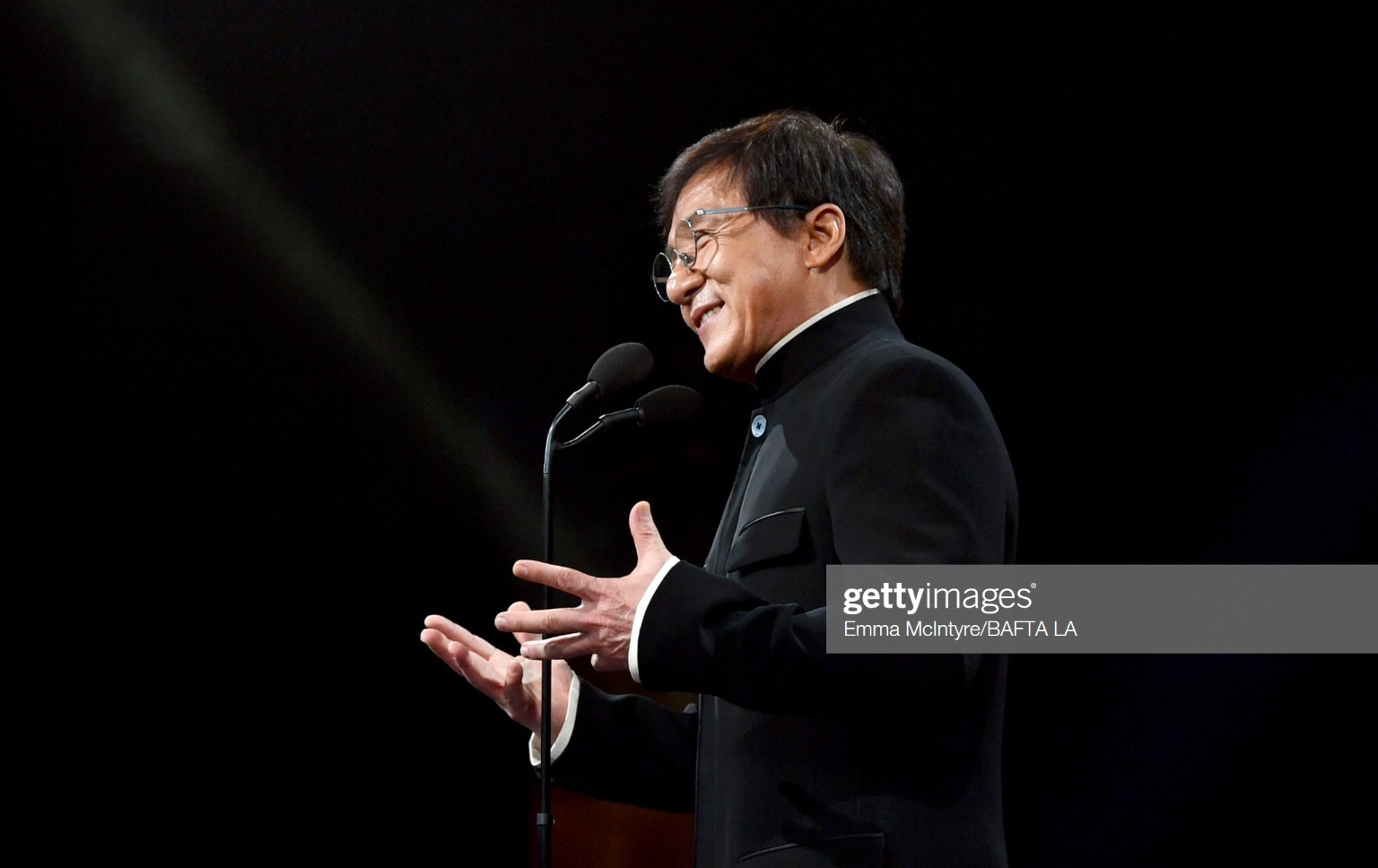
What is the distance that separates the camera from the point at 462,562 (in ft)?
10.3

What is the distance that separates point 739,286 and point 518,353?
5.27ft

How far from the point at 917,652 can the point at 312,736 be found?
2.03 metres

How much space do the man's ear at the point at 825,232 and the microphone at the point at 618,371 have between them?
0.95 feet

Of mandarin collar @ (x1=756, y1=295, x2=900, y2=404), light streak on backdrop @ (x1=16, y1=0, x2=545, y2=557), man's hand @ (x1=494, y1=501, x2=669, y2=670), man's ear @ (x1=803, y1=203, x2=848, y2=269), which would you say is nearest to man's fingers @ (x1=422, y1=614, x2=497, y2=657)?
man's hand @ (x1=494, y1=501, x2=669, y2=670)

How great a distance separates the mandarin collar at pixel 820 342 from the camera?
1708mm

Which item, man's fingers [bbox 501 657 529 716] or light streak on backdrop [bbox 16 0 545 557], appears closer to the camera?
man's fingers [bbox 501 657 529 716]

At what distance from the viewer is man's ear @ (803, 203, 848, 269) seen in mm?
1799

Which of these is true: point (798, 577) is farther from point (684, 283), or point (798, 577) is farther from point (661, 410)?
point (684, 283)

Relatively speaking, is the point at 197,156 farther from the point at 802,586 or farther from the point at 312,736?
the point at 802,586

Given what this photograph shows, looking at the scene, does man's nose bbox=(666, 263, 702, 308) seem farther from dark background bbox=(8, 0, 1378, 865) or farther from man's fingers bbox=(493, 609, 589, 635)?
dark background bbox=(8, 0, 1378, 865)

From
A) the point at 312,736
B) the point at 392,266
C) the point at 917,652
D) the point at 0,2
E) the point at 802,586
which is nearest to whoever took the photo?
the point at 917,652

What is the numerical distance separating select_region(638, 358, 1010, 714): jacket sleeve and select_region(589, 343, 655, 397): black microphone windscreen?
394 millimetres

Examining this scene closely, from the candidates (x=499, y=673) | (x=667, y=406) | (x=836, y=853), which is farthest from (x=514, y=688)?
(x=836, y=853)

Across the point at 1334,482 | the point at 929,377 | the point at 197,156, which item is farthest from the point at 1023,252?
the point at 197,156
